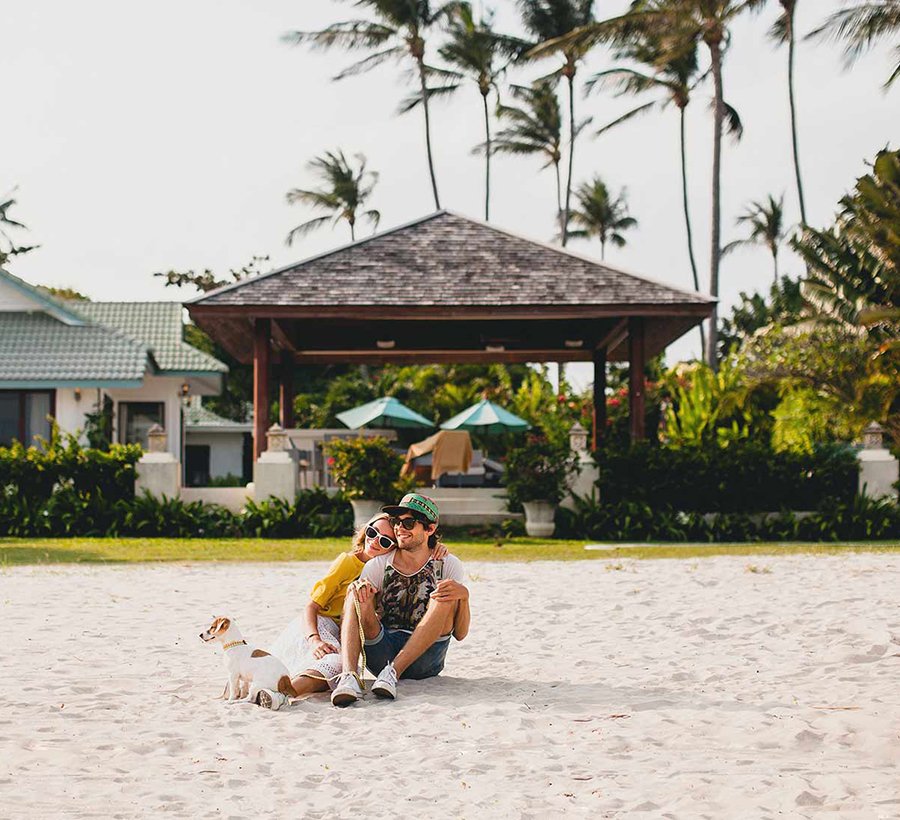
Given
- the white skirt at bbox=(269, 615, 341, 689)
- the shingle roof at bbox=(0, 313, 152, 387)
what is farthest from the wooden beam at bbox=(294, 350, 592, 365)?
the white skirt at bbox=(269, 615, 341, 689)

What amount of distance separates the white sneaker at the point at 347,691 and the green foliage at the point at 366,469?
11322mm

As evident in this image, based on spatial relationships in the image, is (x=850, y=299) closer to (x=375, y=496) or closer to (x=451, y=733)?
(x=375, y=496)

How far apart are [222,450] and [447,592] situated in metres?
33.2

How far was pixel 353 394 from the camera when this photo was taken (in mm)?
37281

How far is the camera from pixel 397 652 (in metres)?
7.11

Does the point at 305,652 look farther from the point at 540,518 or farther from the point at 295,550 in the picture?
the point at 540,518

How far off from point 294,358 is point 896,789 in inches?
801

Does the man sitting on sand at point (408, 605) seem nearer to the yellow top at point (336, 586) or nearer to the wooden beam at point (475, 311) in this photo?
the yellow top at point (336, 586)

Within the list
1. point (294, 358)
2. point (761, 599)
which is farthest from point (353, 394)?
point (761, 599)

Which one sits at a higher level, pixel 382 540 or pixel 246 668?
pixel 382 540

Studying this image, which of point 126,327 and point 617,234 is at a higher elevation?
point 617,234

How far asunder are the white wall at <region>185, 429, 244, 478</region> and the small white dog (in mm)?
32996

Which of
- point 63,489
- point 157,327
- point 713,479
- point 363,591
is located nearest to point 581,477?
point 713,479

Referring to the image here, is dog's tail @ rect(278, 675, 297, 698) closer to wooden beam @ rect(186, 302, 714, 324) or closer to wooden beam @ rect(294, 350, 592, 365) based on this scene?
wooden beam @ rect(186, 302, 714, 324)
